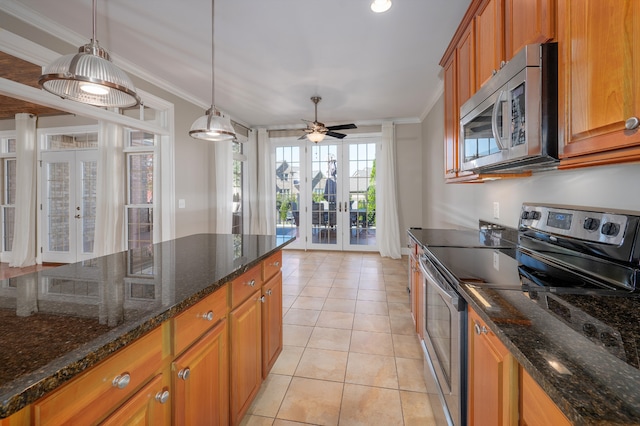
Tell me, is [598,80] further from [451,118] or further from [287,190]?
[287,190]

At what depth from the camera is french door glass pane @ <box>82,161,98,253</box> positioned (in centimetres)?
514

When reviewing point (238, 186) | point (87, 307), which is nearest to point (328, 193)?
point (238, 186)

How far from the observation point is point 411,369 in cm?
204

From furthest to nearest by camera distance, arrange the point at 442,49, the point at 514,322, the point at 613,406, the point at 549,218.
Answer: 1. the point at 442,49
2. the point at 549,218
3. the point at 514,322
4. the point at 613,406

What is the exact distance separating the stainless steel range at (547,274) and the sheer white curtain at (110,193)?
14.7ft

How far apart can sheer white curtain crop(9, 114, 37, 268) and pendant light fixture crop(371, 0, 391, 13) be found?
20.5ft

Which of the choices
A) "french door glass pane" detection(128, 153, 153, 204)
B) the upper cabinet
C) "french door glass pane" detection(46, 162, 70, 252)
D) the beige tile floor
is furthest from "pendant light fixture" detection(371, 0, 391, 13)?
"french door glass pane" detection(46, 162, 70, 252)

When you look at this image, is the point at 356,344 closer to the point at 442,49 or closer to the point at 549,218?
the point at 549,218

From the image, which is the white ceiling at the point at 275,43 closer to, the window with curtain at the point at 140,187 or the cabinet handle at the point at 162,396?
the window with curtain at the point at 140,187

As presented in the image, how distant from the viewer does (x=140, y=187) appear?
4594mm

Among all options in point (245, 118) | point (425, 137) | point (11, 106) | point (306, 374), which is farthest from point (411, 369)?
point (11, 106)

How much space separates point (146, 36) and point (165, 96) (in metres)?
1.21

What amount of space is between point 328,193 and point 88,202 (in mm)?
4558

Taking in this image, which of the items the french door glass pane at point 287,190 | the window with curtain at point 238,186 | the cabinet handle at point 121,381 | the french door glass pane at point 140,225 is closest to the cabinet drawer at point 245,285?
the cabinet handle at point 121,381
